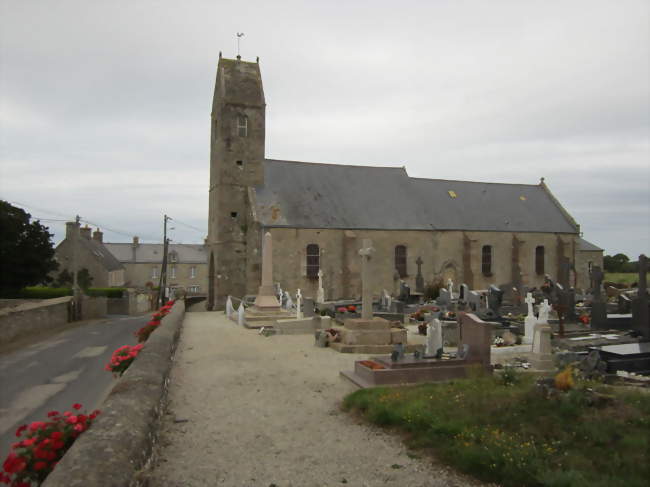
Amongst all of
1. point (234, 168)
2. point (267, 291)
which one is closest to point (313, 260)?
point (234, 168)

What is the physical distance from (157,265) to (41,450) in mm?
56430

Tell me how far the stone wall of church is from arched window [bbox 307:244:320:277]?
230 mm

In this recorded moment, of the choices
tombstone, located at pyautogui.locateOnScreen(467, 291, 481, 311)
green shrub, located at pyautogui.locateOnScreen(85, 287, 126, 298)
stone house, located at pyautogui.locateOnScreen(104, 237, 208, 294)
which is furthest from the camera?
stone house, located at pyautogui.locateOnScreen(104, 237, 208, 294)

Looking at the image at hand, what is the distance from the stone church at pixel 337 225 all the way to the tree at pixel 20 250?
40.2 ft

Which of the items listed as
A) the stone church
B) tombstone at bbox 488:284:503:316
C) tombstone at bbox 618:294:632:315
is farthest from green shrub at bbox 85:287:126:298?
tombstone at bbox 618:294:632:315

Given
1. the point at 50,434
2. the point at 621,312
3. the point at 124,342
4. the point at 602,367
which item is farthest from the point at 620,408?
the point at 124,342

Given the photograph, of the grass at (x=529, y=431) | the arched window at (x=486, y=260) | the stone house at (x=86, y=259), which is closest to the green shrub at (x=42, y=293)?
the stone house at (x=86, y=259)

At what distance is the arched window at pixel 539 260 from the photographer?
1277 inches

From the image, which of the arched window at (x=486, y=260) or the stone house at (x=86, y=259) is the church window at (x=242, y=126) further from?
the stone house at (x=86, y=259)

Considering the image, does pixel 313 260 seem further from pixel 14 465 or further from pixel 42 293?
pixel 14 465

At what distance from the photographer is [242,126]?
29.0 m

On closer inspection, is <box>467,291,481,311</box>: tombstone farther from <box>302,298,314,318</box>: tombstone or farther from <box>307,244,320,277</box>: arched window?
<box>307,244,320,277</box>: arched window

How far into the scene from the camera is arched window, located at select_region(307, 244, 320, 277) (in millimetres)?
27000

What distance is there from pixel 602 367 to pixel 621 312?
388 inches
